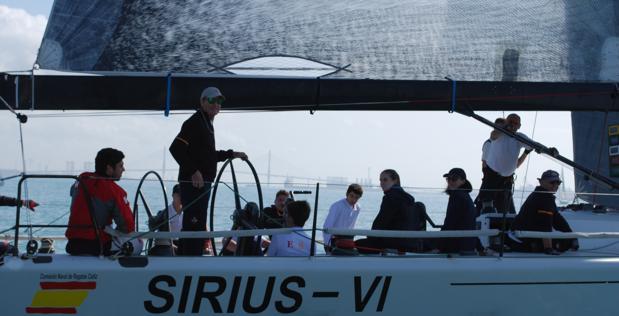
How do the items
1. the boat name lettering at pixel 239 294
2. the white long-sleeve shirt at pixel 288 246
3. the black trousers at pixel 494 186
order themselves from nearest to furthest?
1. the boat name lettering at pixel 239 294
2. the white long-sleeve shirt at pixel 288 246
3. the black trousers at pixel 494 186

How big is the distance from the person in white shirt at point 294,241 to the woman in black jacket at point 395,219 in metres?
0.37

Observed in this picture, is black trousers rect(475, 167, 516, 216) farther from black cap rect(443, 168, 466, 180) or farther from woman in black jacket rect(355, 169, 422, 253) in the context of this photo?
woman in black jacket rect(355, 169, 422, 253)

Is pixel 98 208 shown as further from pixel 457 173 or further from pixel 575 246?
pixel 575 246

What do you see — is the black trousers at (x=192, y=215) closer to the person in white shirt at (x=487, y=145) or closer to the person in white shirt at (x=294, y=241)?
the person in white shirt at (x=294, y=241)

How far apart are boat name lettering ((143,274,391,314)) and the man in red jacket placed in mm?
387

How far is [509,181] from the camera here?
6371 millimetres

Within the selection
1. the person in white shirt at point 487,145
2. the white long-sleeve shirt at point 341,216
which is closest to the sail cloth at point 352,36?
the person in white shirt at point 487,145

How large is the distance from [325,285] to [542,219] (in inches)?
58.9

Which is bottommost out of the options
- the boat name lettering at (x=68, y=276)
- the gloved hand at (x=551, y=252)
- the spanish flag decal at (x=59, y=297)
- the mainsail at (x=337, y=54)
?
the spanish flag decal at (x=59, y=297)

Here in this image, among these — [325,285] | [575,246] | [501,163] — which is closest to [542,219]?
[575,246]

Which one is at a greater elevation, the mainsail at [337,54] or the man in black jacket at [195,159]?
the mainsail at [337,54]

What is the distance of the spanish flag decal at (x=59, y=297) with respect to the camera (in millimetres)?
4285

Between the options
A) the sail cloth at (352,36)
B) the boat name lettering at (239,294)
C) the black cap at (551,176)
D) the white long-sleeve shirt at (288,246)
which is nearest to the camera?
the boat name lettering at (239,294)

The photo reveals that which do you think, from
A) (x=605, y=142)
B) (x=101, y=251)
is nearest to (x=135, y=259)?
(x=101, y=251)
